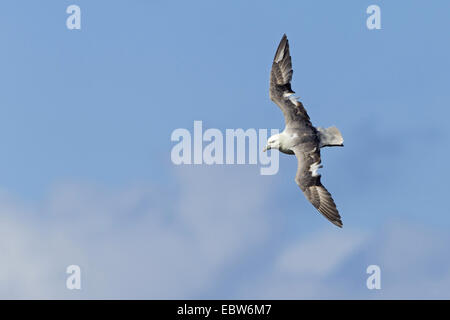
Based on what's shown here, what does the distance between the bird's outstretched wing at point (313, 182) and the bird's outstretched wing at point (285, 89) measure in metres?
1.34

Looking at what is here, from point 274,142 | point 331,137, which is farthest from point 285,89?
point 331,137

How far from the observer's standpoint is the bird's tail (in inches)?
1139

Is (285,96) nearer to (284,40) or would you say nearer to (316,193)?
(284,40)

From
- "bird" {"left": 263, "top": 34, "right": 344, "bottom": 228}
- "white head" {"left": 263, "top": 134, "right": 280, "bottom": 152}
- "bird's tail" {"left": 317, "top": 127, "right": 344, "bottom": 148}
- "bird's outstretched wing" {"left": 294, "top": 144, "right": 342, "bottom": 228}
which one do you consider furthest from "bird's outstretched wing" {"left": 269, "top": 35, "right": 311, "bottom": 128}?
"bird's outstretched wing" {"left": 294, "top": 144, "right": 342, "bottom": 228}

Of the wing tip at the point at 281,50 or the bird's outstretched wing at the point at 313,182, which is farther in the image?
the wing tip at the point at 281,50

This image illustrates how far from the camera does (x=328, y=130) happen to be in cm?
2912

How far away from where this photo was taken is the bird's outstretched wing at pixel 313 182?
27.9 m

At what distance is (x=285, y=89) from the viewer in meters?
30.6

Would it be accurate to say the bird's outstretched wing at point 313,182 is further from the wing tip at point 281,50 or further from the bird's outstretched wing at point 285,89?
the wing tip at point 281,50

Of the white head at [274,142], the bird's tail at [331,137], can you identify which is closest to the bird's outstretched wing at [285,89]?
the white head at [274,142]

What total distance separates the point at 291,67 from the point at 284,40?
3.51 ft
